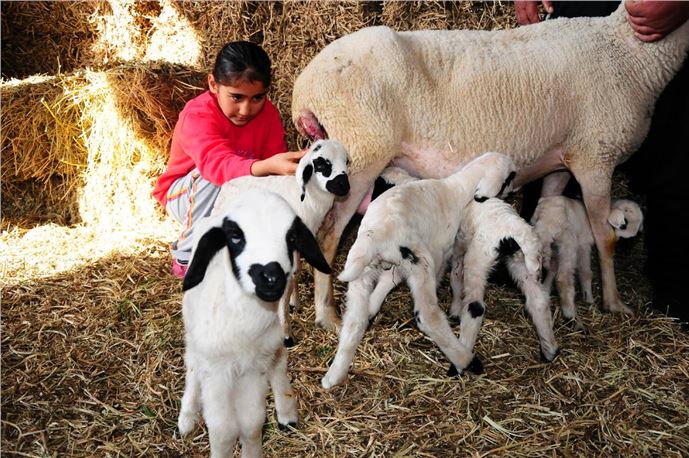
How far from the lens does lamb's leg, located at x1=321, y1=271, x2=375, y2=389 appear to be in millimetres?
2631

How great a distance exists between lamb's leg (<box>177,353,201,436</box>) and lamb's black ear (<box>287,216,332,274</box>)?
63cm

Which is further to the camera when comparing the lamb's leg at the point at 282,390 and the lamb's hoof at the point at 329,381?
the lamb's hoof at the point at 329,381

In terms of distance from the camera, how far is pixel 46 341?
3.20m

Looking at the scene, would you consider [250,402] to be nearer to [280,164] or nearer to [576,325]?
[280,164]

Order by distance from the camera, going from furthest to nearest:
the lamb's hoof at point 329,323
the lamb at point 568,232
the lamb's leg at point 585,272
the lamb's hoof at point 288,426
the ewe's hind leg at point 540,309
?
the lamb's leg at point 585,272
the lamb at point 568,232
the lamb's hoof at point 329,323
the ewe's hind leg at point 540,309
the lamb's hoof at point 288,426

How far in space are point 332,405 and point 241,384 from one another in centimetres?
93

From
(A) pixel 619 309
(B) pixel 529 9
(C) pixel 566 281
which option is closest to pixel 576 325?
(C) pixel 566 281

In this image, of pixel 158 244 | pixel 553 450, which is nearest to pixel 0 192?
pixel 158 244

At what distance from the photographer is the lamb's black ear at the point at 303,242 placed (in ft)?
5.14

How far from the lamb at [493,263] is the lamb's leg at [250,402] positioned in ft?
3.58

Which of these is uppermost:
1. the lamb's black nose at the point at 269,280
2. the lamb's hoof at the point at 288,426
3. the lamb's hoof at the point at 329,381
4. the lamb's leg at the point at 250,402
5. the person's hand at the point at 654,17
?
the person's hand at the point at 654,17

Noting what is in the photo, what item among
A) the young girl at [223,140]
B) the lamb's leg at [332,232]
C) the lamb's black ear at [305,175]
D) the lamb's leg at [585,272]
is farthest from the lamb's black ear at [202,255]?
the lamb's leg at [585,272]

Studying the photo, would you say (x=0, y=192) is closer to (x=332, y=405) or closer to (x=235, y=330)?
(x=332, y=405)

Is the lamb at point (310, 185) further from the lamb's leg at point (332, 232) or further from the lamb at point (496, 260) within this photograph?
the lamb at point (496, 260)
